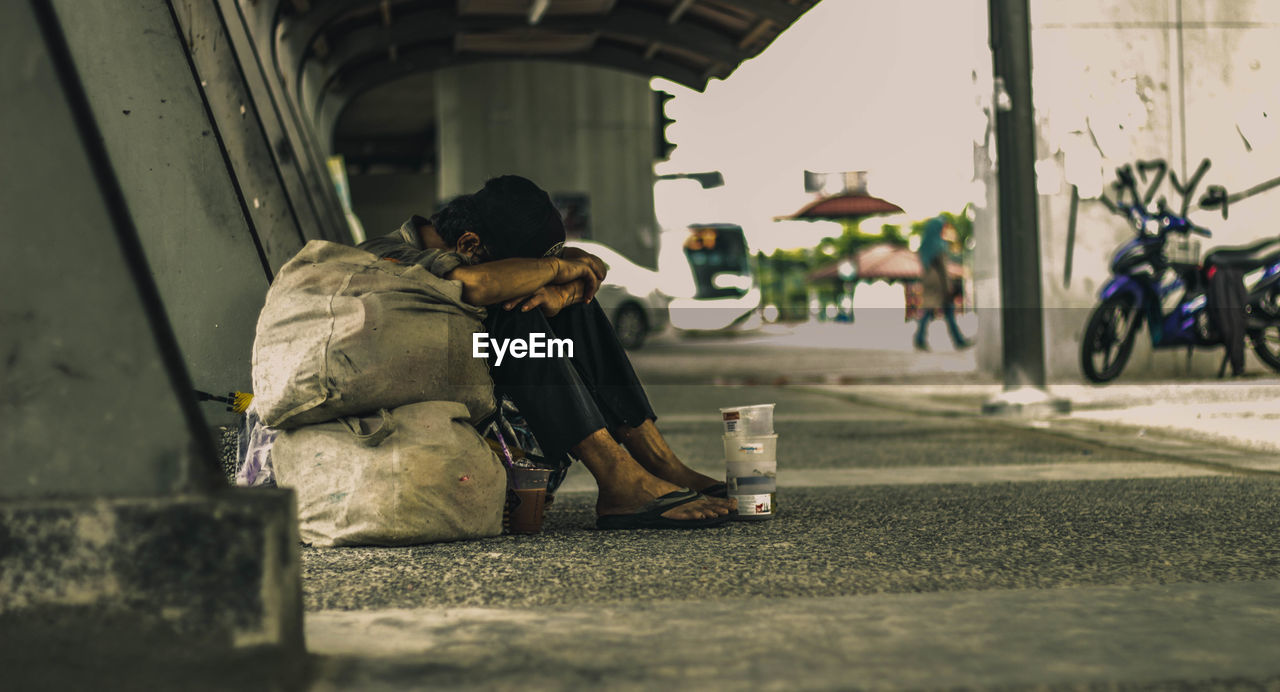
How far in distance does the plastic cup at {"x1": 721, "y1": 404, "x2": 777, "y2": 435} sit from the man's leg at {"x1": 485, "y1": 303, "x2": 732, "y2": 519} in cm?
24

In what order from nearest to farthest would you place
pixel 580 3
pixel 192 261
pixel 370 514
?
1. pixel 370 514
2. pixel 192 261
3. pixel 580 3

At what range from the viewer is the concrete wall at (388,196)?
44.5 metres

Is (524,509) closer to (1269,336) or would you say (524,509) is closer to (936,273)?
(1269,336)

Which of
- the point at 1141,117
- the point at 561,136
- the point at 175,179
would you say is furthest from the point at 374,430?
the point at 561,136

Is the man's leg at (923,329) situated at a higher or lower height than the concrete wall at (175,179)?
lower

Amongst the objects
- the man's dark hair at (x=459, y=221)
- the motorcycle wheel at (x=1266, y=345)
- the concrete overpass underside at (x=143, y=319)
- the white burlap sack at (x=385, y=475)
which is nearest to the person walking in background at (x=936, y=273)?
the motorcycle wheel at (x=1266, y=345)

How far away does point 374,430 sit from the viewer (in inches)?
132

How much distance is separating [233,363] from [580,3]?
29.8 feet

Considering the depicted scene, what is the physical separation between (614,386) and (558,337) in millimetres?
241

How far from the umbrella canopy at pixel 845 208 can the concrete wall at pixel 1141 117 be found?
30.6m

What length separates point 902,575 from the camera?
300 cm

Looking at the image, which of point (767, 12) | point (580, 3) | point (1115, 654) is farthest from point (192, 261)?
point (580, 3)

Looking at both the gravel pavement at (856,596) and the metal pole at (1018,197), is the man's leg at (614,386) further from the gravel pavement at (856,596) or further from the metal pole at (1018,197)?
the metal pole at (1018,197)

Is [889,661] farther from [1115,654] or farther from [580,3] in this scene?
[580,3]
